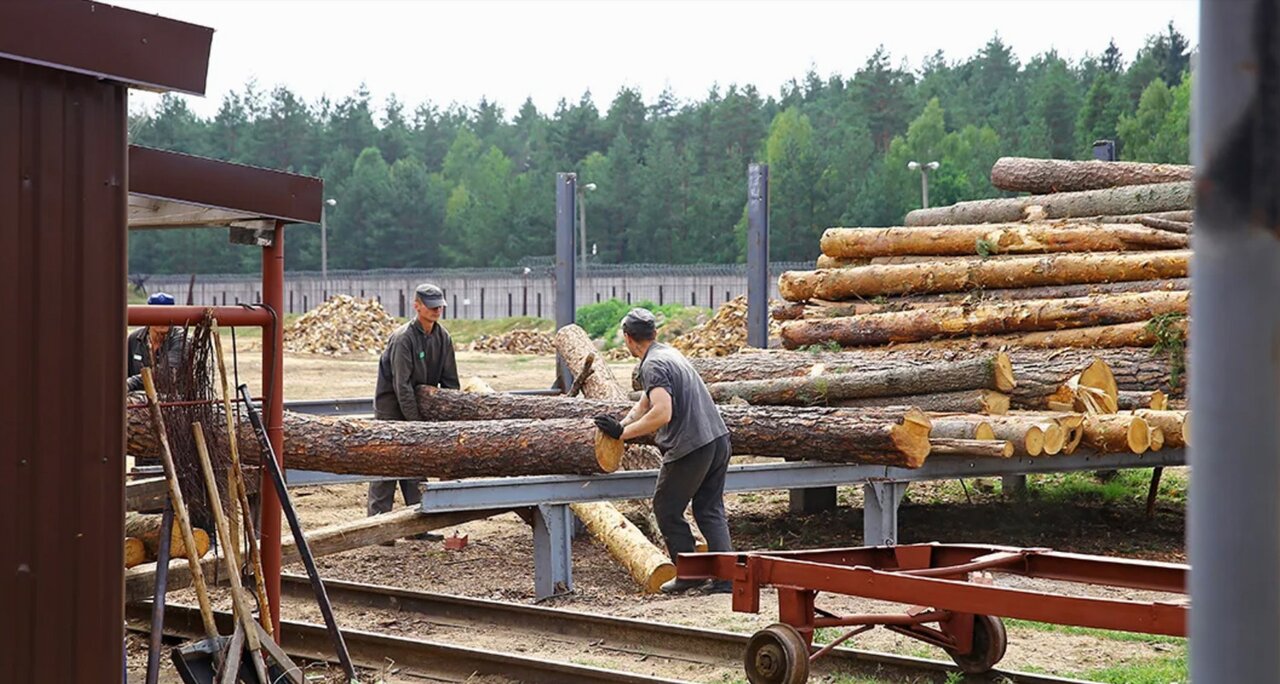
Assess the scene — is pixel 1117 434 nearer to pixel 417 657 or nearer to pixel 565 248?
pixel 417 657

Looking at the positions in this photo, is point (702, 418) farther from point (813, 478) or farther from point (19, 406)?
point (19, 406)

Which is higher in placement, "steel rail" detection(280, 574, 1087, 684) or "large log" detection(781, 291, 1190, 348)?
"large log" detection(781, 291, 1190, 348)

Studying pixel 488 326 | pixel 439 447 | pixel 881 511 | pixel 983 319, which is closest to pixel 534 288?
pixel 488 326

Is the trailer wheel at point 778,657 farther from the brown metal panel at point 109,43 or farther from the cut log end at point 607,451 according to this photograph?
the brown metal panel at point 109,43

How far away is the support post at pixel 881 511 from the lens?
1031 centimetres

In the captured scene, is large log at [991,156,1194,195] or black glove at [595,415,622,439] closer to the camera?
black glove at [595,415,622,439]

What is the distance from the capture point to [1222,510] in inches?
71.2

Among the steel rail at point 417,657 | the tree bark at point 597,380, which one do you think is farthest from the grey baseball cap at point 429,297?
the steel rail at point 417,657

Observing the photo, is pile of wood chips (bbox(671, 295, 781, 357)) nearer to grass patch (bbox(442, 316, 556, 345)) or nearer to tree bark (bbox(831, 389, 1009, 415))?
grass patch (bbox(442, 316, 556, 345))

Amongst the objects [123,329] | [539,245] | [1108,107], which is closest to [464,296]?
[539,245]

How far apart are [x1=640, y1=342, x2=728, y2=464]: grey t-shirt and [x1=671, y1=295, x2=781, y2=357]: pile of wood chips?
21.0 meters

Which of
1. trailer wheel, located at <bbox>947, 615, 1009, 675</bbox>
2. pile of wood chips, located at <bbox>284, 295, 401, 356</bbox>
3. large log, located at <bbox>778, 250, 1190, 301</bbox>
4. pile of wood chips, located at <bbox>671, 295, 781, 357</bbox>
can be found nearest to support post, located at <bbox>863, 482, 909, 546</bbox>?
trailer wheel, located at <bbox>947, 615, 1009, 675</bbox>

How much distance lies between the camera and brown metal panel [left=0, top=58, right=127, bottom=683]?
4520 mm

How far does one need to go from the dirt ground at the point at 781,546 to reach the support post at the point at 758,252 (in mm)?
2320
